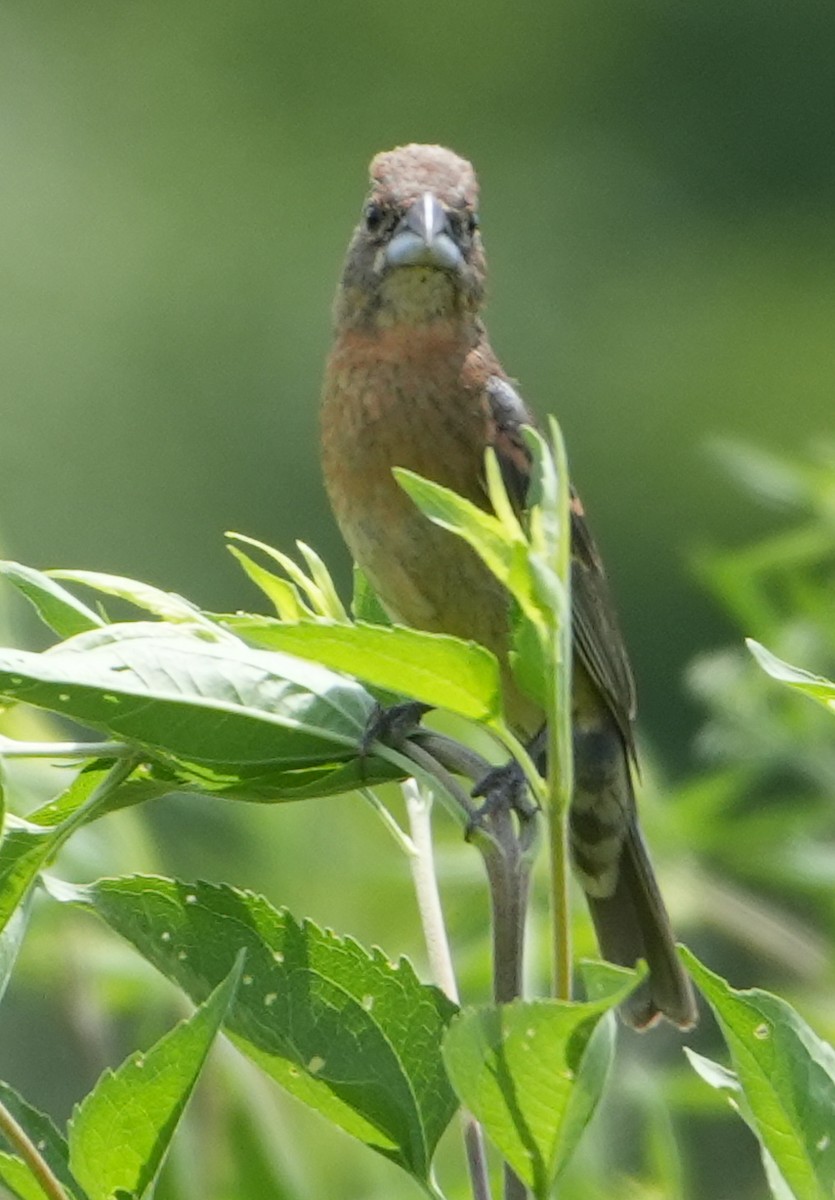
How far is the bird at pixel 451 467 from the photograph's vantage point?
314cm

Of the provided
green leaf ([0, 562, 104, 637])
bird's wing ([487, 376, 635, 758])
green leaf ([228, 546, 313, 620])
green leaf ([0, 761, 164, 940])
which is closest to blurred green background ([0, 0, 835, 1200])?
bird's wing ([487, 376, 635, 758])

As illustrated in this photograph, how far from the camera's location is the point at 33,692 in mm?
1393

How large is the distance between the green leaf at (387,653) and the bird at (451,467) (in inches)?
69.7

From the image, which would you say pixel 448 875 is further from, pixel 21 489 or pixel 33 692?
pixel 21 489

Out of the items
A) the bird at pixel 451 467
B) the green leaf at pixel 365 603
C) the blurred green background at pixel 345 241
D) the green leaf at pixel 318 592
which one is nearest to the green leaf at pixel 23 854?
the green leaf at pixel 318 592

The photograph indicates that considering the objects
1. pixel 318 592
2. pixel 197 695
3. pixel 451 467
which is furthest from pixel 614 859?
Result: pixel 197 695

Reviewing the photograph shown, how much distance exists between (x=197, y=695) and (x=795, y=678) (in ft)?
1.22

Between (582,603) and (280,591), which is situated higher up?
(582,603)

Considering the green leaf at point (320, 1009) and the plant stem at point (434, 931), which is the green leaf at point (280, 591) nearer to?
the plant stem at point (434, 931)

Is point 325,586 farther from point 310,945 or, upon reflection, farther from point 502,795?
point 310,945

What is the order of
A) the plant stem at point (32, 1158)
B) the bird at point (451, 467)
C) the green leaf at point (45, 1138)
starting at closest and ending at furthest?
the plant stem at point (32, 1158) → the green leaf at point (45, 1138) → the bird at point (451, 467)

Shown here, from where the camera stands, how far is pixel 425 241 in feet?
11.2

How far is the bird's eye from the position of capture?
3.50 m

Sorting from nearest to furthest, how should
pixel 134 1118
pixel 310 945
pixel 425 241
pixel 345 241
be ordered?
pixel 134 1118 < pixel 310 945 < pixel 425 241 < pixel 345 241
